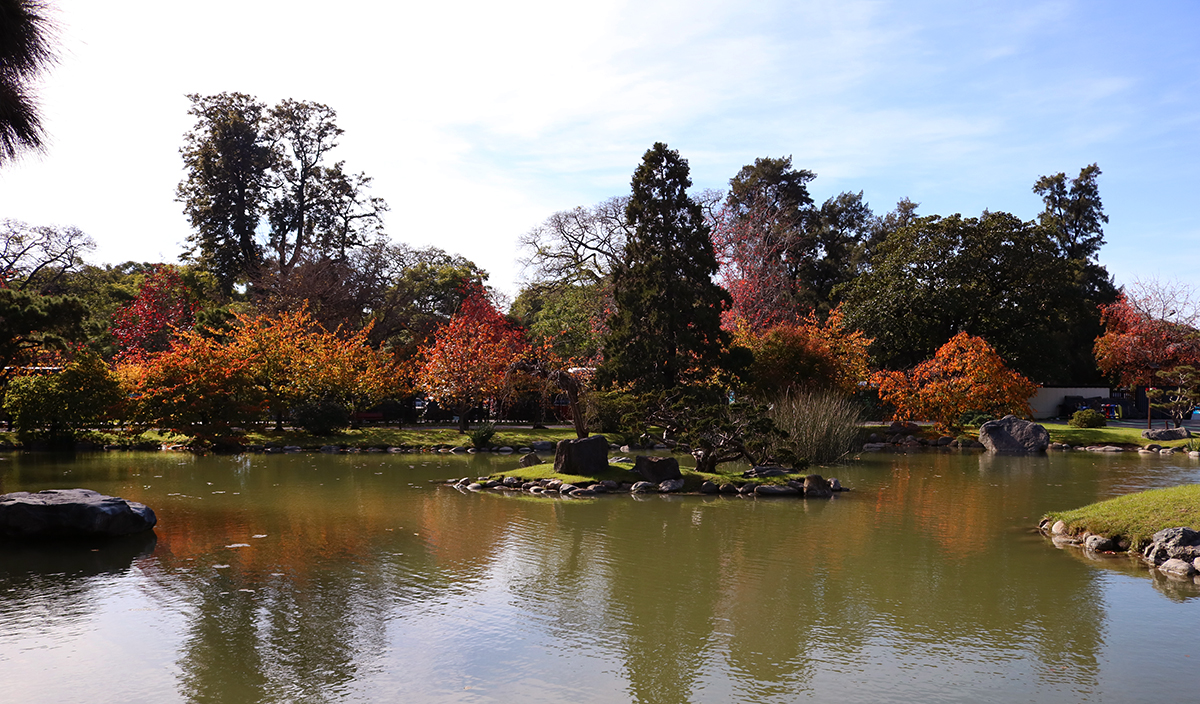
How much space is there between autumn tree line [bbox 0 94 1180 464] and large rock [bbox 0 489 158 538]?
832cm

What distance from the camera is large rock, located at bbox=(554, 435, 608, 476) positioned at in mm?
15180

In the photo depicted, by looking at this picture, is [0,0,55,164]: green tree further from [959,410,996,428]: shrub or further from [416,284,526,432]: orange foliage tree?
[959,410,996,428]: shrub

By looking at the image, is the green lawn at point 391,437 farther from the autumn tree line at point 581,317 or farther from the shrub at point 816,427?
the shrub at point 816,427

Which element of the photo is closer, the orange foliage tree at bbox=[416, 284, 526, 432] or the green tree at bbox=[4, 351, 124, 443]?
the green tree at bbox=[4, 351, 124, 443]

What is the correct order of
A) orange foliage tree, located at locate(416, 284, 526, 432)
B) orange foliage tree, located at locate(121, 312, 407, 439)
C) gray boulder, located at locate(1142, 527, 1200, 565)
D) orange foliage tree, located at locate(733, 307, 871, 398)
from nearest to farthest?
gray boulder, located at locate(1142, 527, 1200, 565) → orange foliage tree, located at locate(121, 312, 407, 439) → orange foliage tree, located at locate(733, 307, 871, 398) → orange foliage tree, located at locate(416, 284, 526, 432)

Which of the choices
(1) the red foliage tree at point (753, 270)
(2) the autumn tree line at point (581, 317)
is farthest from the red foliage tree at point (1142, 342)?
(1) the red foliage tree at point (753, 270)

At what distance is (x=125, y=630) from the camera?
21.6 ft

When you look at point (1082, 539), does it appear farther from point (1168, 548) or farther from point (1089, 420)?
point (1089, 420)

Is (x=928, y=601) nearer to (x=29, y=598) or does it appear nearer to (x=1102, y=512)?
(x=1102, y=512)

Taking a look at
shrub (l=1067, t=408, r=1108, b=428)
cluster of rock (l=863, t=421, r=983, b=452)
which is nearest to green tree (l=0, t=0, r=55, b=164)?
cluster of rock (l=863, t=421, r=983, b=452)

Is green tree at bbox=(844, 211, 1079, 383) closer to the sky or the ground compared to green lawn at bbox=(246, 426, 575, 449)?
closer to the sky

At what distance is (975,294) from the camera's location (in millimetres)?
30125

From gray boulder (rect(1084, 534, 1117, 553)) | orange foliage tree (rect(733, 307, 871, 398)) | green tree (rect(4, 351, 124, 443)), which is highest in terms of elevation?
orange foliage tree (rect(733, 307, 871, 398))

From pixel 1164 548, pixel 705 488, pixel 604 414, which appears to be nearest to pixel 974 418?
pixel 604 414
